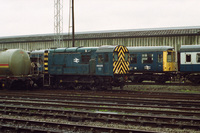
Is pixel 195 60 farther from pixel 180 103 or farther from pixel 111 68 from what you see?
pixel 180 103

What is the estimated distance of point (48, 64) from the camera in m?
21.5

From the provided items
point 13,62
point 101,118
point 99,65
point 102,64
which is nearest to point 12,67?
point 13,62

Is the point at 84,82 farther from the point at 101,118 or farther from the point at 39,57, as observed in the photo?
the point at 101,118

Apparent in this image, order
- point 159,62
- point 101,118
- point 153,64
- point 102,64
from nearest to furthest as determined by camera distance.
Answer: point 101,118
point 102,64
point 159,62
point 153,64

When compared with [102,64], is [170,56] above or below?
above

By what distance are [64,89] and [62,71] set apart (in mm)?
1530

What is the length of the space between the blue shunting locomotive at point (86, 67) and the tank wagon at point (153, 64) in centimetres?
413

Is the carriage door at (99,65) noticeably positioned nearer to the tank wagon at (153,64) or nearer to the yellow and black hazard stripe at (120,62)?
the yellow and black hazard stripe at (120,62)

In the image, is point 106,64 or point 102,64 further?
point 102,64

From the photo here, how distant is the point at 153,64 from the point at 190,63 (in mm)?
3279

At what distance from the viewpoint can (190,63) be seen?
2267 cm

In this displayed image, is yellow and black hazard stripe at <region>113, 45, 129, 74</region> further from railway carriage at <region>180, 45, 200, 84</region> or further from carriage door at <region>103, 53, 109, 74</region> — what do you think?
railway carriage at <region>180, 45, 200, 84</region>

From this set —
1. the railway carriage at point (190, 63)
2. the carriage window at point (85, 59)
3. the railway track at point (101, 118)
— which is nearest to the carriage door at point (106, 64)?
the carriage window at point (85, 59)

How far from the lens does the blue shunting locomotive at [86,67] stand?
1870 centimetres
